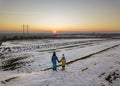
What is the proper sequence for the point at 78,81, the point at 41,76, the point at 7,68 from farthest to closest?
the point at 7,68, the point at 41,76, the point at 78,81

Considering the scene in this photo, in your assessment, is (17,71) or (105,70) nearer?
(105,70)

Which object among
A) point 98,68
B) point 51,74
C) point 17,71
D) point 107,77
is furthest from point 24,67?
point 107,77

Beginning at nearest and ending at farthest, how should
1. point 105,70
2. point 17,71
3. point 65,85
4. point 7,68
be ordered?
point 65,85 → point 105,70 → point 17,71 → point 7,68

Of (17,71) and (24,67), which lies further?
(24,67)

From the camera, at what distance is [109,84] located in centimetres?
1521

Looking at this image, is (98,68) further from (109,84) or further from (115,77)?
(109,84)

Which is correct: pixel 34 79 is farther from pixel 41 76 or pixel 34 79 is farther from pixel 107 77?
pixel 107 77

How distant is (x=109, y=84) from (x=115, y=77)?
213 cm

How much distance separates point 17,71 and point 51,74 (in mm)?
5478

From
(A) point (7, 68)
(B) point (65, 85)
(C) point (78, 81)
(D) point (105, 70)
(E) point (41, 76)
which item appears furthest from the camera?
(A) point (7, 68)

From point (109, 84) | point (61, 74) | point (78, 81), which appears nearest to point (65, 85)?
point (78, 81)

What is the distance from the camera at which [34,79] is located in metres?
15.5

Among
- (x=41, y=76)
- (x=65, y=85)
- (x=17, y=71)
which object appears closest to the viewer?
(x=65, y=85)

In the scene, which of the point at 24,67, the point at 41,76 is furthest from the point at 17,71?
the point at 41,76
